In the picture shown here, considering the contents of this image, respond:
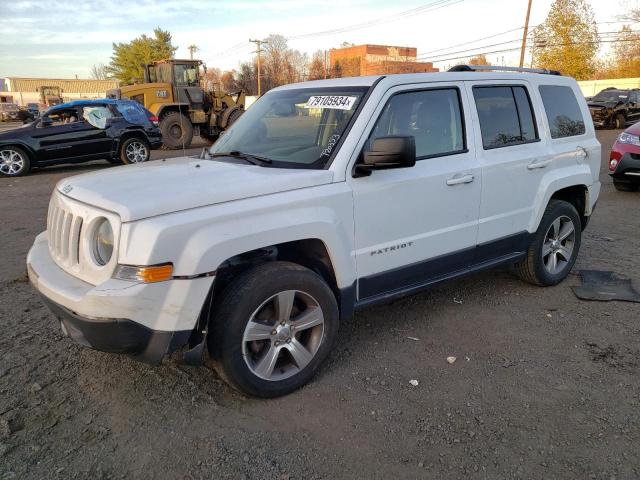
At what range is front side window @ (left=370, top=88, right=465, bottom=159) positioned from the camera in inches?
138

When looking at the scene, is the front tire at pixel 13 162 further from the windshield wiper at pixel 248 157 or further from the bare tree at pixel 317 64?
the bare tree at pixel 317 64

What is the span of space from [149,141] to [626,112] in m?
21.5

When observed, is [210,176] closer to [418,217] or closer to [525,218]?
[418,217]

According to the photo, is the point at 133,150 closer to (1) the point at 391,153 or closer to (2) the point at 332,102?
(2) the point at 332,102

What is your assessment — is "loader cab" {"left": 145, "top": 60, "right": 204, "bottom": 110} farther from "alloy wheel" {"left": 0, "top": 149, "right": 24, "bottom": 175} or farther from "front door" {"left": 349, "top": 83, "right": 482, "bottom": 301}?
"front door" {"left": 349, "top": 83, "right": 482, "bottom": 301}

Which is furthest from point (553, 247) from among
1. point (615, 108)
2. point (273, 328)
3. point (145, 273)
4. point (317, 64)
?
point (317, 64)

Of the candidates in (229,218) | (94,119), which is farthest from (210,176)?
(94,119)

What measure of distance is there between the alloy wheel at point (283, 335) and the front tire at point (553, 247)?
94.2 inches

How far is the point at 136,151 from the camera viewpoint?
13.2m

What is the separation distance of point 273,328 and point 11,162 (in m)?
11.5

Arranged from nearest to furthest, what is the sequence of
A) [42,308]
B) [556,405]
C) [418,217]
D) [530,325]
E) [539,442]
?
[539,442] → [556,405] → [418,217] → [530,325] → [42,308]

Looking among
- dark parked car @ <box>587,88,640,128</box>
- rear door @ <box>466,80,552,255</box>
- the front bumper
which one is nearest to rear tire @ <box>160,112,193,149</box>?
rear door @ <box>466,80,552,255</box>

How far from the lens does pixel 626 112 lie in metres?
23.7

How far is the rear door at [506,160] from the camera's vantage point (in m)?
3.95
